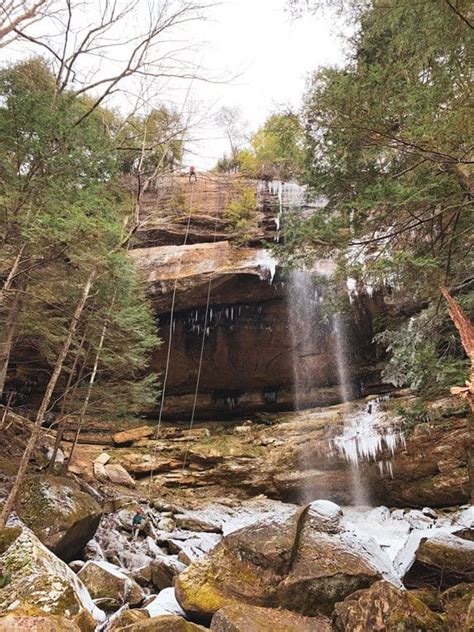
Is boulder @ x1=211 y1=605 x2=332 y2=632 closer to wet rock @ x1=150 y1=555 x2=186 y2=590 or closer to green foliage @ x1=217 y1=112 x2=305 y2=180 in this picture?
wet rock @ x1=150 y1=555 x2=186 y2=590

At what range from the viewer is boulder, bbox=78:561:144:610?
15.3ft

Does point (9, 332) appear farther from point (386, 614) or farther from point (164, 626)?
point (386, 614)

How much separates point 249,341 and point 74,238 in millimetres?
9779

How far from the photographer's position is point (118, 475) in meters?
11.6

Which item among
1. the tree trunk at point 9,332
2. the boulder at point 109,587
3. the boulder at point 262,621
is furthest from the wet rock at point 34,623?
the tree trunk at point 9,332

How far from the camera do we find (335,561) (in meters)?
4.20

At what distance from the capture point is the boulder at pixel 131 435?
45.6 ft

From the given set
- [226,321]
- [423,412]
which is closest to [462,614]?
[423,412]

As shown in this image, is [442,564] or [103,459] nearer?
[442,564]

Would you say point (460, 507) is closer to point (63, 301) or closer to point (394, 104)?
point (394, 104)

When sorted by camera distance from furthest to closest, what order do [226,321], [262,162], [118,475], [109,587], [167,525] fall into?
[262,162]
[226,321]
[118,475]
[167,525]
[109,587]

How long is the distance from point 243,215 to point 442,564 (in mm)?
13313

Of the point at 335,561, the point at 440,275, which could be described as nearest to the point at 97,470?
the point at 335,561

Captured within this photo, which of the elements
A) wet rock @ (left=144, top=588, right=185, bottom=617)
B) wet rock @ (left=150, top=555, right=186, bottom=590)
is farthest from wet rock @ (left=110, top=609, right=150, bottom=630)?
wet rock @ (left=150, top=555, right=186, bottom=590)
